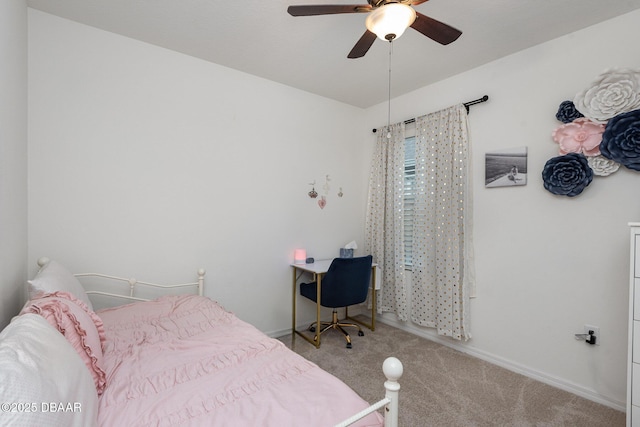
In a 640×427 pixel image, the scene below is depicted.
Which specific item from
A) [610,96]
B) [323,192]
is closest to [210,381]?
[323,192]

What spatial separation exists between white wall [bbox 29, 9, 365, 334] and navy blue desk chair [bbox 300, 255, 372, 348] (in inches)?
20.6

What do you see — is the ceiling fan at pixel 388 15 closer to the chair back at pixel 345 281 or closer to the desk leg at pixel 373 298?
the chair back at pixel 345 281

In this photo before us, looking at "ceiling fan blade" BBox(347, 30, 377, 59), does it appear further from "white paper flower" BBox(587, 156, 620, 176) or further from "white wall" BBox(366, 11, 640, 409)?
"white paper flower" BBox(587, 156, 620, 176)

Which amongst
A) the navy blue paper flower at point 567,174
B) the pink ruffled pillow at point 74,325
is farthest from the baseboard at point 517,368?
the pink ruffled pillow at point 74,325

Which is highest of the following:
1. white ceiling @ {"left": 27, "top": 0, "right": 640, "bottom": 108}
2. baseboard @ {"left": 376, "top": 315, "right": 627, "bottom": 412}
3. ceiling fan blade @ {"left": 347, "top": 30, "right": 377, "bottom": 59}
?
white ceiling @ {"left": 27, "top": 0, "right": 640, "bottom": 108}

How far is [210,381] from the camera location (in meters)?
1.27

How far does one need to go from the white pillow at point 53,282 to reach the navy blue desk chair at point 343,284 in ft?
5.99

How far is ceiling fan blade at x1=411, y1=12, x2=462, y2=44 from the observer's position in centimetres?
157

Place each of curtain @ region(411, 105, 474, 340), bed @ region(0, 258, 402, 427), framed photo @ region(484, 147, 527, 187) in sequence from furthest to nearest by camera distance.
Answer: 1. curtain @ region(411, 105, 474, 340)
2. framed photo @ region(484, 147, 527, 187)
3. bed @ region(0, 258, 402, 427)

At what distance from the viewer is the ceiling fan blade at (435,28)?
1570mm

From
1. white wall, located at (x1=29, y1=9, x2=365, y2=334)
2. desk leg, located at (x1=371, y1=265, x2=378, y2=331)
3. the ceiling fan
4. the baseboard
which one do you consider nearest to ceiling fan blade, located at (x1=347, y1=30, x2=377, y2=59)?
the ceiling fan

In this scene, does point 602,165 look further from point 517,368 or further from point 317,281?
point 317,281


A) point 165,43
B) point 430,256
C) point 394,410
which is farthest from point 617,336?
point 165,43

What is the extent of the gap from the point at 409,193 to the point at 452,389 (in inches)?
73.2
